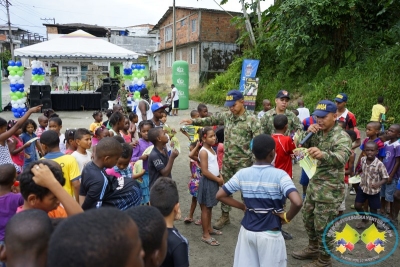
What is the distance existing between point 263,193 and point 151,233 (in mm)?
1421

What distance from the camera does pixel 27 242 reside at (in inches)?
63.5

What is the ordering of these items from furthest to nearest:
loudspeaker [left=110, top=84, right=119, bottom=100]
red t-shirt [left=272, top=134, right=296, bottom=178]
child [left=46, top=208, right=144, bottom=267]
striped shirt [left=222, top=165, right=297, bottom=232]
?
loudspeaker [left=110, top=84, right=119, bottom=100]
red t-shirt [left=272, top=134, right=296, bottom=178]
striped shirt [left=222, top=165, right=297, bottom=232]
child [left=46, top=208, right=144, bottom=267]

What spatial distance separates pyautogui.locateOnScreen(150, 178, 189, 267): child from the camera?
212 centimetres

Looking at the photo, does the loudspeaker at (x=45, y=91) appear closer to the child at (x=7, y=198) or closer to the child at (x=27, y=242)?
the child at (x=7, y=198)

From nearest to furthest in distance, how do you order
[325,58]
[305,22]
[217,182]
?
[217,182] < [305,22] < [325,58]

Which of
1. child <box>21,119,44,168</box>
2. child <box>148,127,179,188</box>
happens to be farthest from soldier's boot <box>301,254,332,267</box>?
child <box>21,119,44,168</box>

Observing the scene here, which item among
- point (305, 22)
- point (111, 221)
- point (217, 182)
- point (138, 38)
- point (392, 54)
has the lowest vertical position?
point (217, 182)

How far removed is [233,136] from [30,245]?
11.3ft

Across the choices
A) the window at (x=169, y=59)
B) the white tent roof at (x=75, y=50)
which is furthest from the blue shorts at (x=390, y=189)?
the window at (x=169, y=59)

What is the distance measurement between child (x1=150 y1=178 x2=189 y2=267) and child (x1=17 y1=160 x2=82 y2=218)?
1.69 feet

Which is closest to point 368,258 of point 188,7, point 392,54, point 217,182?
point 217,182

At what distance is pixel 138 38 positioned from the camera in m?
41.8

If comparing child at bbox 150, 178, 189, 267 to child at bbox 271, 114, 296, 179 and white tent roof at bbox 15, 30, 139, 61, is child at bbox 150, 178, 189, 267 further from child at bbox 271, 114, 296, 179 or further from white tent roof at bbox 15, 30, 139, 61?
white tent roof at bbox 15, 30, 139, 61

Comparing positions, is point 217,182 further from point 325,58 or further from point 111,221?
point 325,58
